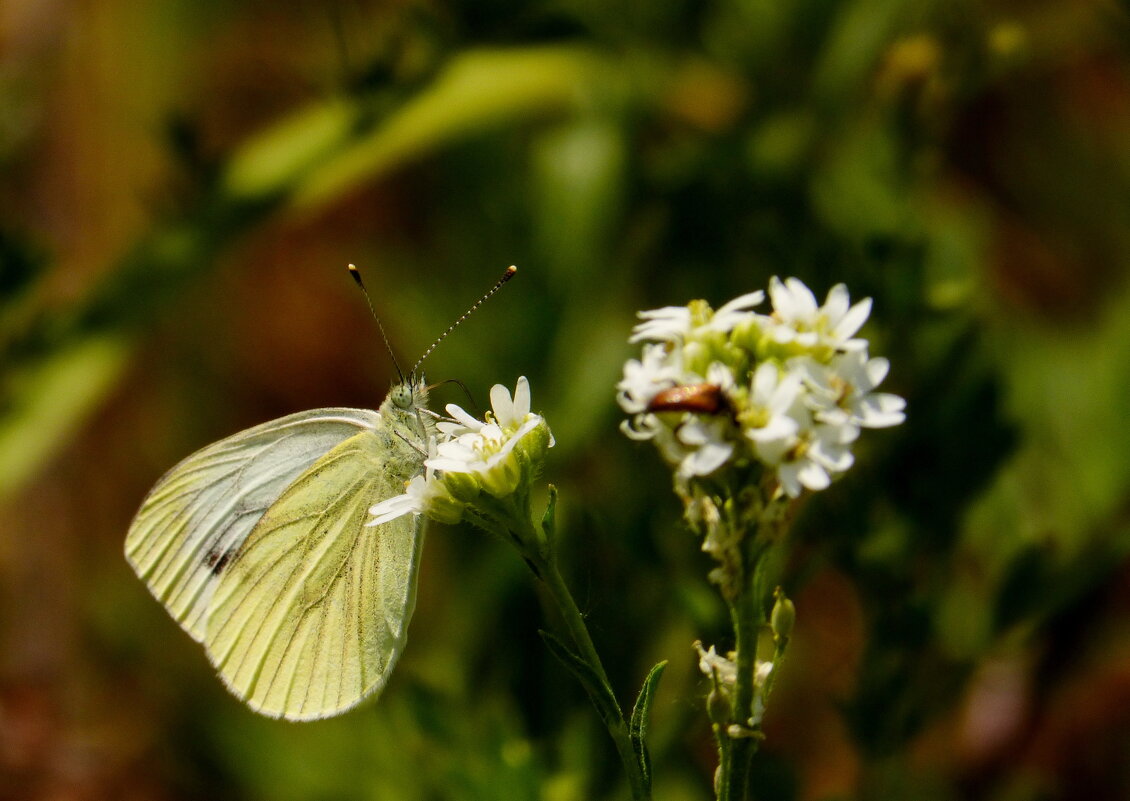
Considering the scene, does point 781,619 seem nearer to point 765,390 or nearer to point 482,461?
point 765,390

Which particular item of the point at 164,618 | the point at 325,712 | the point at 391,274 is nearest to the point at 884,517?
the point at 325,712

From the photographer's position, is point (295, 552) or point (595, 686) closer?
point (595, 686)

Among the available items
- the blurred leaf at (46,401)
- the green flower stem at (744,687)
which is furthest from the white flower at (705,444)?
the blurred leaf at (46,401)

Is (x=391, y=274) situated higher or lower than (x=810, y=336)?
higher

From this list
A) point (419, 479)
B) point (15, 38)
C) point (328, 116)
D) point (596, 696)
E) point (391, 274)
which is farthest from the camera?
point (15, 38)

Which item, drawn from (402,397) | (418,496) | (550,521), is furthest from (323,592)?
(550,521)

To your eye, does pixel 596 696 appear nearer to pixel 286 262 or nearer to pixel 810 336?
pixel 810 336

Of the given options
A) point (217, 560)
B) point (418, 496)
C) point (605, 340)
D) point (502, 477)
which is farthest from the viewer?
point (605, 340)
